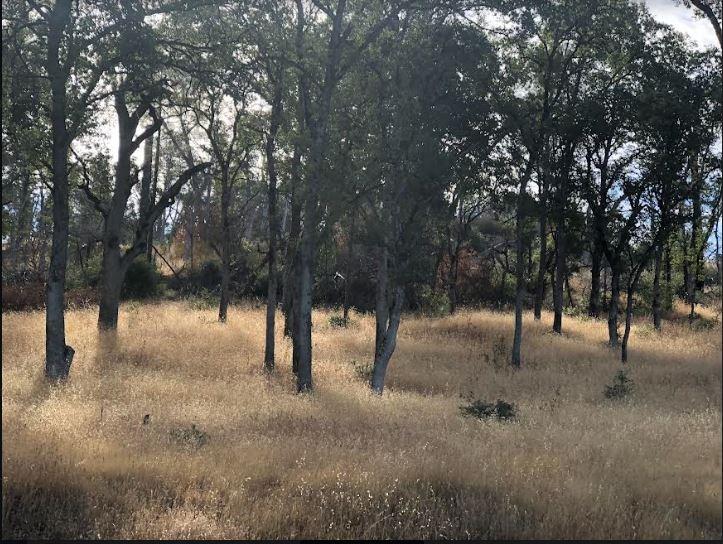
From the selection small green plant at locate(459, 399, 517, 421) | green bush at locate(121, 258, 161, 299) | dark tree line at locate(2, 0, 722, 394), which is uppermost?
dark tree line at locate(2, 0, 722, 394)

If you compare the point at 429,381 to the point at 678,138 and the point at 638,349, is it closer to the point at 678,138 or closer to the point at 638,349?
the point at 638,349

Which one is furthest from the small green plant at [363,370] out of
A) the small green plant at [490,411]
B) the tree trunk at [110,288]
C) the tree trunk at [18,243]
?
the tree trunk at [18,243]

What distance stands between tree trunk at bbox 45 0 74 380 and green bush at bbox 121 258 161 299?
19.9 m

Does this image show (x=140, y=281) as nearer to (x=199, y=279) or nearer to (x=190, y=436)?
(x=199, y=279)

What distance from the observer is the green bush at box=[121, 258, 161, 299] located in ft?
94.1

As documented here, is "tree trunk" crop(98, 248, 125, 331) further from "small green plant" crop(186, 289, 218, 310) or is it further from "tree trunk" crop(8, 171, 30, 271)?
"tree trunk" crop(8, 171, 30, 271)

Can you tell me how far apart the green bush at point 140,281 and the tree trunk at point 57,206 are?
19877 millimetres

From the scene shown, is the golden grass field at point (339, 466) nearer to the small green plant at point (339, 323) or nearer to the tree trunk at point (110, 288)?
the tree trunk at point (110, 288)

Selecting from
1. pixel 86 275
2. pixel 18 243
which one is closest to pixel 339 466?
pixel 18 243

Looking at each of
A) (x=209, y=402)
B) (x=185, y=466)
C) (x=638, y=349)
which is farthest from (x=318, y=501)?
(x=638, y=349)

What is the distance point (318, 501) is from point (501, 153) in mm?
14266

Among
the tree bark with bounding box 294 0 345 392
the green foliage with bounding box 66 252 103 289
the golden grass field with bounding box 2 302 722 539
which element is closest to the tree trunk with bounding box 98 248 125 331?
the tree bark with bounding box 294 0 345 392

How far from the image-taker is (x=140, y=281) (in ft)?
95.6

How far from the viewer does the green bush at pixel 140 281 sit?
28.7m
